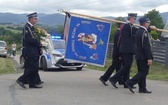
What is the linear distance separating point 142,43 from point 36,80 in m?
3.24

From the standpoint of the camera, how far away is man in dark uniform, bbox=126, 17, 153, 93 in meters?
9.48

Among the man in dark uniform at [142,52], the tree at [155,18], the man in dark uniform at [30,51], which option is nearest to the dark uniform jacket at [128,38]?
the man in dark uniform at [142,52]

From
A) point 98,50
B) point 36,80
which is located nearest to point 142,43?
point 98,50

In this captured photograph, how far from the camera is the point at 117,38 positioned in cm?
1098

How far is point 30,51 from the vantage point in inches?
407

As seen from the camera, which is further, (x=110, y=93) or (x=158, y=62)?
(x=158, y=62)

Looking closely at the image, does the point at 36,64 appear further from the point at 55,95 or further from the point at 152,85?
the point at 152,85

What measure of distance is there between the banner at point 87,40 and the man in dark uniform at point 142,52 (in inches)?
74.2

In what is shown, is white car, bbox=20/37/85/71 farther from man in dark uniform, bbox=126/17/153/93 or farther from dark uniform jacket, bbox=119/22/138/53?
man in dark uniform, bbox=126/17/153/93

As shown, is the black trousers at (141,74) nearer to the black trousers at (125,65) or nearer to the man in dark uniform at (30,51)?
the black trousers at (125,65)

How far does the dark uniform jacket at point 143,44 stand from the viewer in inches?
373

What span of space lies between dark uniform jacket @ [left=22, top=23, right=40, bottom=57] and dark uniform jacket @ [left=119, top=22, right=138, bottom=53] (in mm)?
2326

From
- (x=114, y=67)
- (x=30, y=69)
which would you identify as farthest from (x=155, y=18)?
(x=30, y=69)

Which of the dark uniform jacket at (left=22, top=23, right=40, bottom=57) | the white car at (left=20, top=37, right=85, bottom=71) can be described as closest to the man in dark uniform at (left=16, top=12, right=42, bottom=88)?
the dark uniform jacket at (left=22, top=23, right=40, bottom=57)
